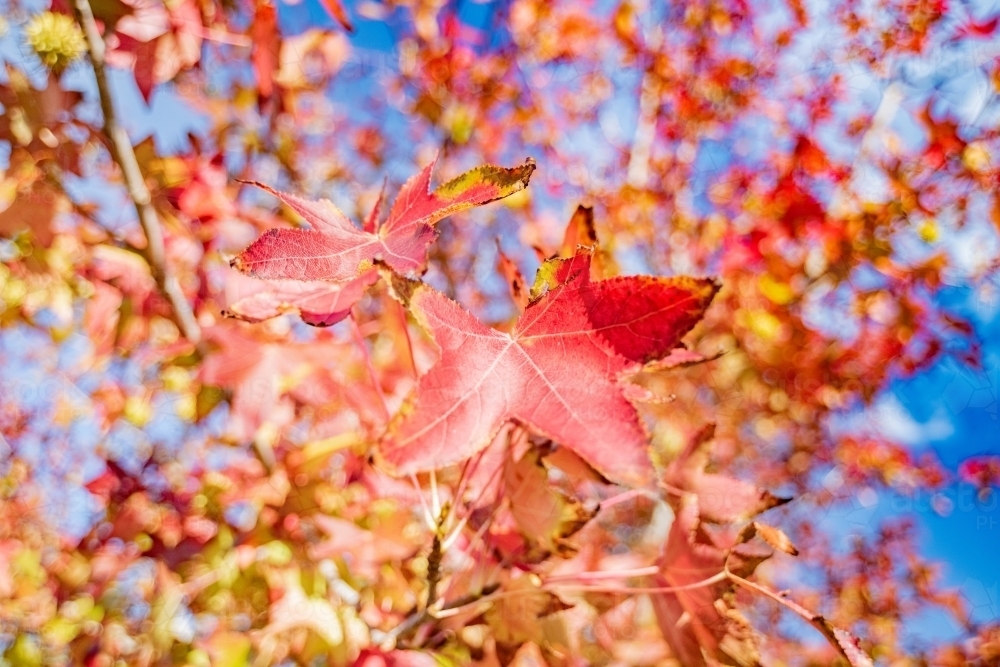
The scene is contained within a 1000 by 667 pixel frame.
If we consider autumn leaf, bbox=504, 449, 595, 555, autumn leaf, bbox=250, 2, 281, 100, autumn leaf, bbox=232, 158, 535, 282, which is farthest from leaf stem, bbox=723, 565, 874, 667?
autumn leaf, bbox=250, 2, 281, 100

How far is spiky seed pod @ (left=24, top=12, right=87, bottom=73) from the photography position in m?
1.84

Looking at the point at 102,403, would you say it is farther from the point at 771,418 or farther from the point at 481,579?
the point at 771,418

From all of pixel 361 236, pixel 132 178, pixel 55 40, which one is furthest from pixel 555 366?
pixel 55 40

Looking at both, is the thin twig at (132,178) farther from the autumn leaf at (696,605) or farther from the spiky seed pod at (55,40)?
the autumn leaf at (696,605)

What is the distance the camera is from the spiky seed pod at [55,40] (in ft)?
6.05

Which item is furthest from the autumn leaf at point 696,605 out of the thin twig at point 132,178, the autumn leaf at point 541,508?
the thin twig at point 132,178

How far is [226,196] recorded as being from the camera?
1.90 m

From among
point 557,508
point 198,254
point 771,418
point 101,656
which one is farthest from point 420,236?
point 771,418

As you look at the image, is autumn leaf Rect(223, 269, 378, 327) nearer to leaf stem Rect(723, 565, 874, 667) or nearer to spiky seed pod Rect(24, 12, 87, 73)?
leaf stem Rect(723, 565, 874, 667)

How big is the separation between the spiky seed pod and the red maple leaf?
188 cm

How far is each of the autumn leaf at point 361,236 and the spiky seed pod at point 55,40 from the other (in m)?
1.63

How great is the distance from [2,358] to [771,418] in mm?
7524

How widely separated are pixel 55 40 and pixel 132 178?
0.82 m

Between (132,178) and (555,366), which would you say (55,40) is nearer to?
(132,178)
